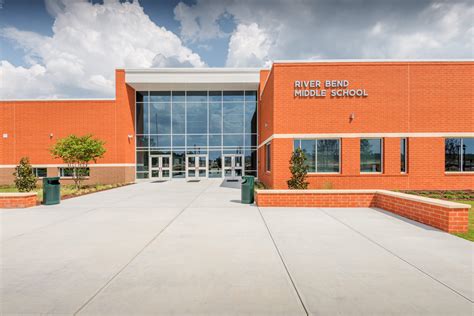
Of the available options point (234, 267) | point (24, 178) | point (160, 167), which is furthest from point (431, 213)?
point (160, 167)

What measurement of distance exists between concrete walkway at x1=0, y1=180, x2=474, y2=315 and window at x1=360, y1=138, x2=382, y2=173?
321 inches

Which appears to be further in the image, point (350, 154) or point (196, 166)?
point (196, 166)

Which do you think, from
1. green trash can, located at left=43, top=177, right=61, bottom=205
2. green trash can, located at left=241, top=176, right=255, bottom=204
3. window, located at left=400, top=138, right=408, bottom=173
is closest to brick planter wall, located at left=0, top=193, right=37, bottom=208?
green trash can, located at left=43, top=177, right=61, bottom=205

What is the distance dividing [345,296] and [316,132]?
12751 mm

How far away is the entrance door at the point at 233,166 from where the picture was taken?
86.6 feet

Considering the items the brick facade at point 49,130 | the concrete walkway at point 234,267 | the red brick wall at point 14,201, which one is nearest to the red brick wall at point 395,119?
the concrete walkway at point 234,267

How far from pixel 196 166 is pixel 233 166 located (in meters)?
4.12

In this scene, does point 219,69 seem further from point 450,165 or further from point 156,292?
point 156,292

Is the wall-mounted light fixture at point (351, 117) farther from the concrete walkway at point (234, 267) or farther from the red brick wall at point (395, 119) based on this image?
the concrete walkway at point (234, 267)

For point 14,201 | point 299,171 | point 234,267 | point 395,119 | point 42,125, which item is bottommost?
point 234,267

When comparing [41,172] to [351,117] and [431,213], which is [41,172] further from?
[431,213]

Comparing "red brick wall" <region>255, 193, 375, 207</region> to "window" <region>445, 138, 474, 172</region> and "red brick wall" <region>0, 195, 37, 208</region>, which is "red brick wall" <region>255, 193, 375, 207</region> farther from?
"red brick wall" <region>0, 195, 37, 208</region>

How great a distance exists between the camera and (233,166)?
26.5 meters

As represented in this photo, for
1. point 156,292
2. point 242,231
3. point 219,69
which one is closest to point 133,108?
point 219,69
